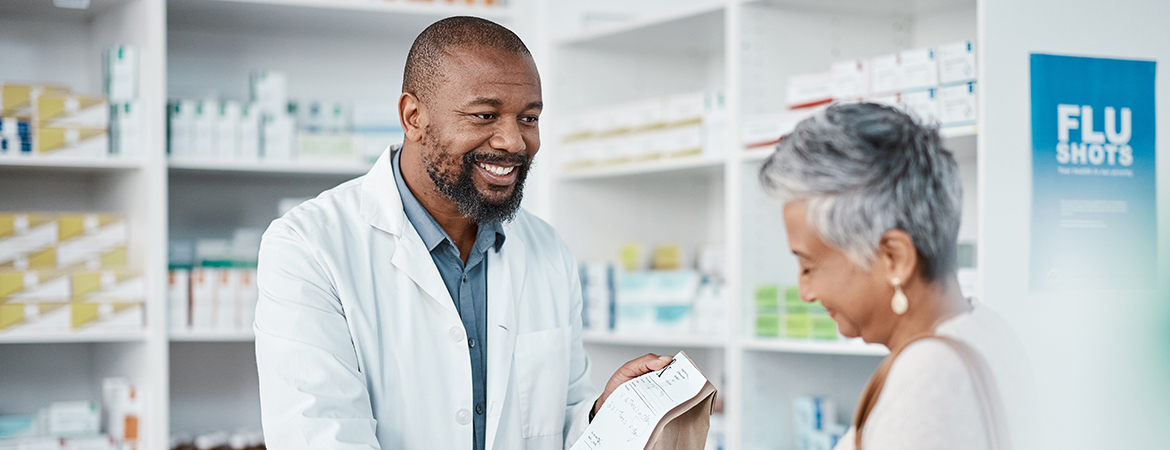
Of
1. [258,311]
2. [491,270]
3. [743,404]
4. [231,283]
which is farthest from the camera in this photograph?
[231,283]

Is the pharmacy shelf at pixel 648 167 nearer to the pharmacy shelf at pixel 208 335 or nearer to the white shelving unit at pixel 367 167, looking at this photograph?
the white shelving unit at pixel 367 167

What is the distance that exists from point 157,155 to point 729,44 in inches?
67.5

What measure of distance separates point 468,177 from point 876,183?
896 mm

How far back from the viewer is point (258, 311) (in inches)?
66.7

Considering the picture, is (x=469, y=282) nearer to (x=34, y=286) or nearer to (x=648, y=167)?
(x=648, y=167)

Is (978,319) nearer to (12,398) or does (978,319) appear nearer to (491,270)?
(491,270)

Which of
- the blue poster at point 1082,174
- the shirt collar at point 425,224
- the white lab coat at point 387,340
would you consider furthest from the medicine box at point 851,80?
the shirt collar at point 425,224

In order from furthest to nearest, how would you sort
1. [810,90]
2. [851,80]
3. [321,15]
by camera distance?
[321,15]
[810,90]
[851,80]

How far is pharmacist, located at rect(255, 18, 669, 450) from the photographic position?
161cm

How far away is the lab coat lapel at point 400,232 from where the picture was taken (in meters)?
1.77

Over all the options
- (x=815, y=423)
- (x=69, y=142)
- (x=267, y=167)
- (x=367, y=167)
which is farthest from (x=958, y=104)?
(x=69, y=142)

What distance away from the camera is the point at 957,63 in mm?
2256

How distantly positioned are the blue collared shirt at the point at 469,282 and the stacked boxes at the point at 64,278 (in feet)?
4.77

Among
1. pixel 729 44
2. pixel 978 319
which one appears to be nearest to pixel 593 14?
pixel 729 44
